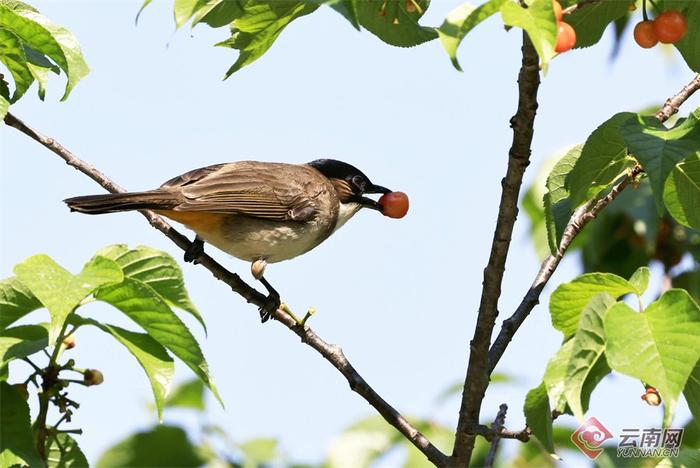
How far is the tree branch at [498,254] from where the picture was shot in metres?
2.71

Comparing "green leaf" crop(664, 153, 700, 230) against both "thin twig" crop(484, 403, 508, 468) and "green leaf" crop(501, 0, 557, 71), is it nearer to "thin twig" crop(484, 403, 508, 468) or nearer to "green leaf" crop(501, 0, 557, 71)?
"green leaf" crop(501, 0, 557, 71)

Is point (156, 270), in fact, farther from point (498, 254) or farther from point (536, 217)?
point (536, 217)

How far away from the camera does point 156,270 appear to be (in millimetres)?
3037

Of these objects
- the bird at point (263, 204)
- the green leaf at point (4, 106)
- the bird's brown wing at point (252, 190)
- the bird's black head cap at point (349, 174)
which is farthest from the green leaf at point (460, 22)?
the bird's black head cap at point (349, 174)

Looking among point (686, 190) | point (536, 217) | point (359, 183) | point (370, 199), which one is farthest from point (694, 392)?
point (359, 183)

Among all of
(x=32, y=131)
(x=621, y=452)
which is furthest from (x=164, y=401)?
(x=621, y=452)

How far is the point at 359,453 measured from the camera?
2.92 metres

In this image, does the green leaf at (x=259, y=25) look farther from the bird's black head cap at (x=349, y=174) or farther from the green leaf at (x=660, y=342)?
the bird's black head cap at (x=349, y=174)

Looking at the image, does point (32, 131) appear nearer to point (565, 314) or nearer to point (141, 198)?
point (141, 198)

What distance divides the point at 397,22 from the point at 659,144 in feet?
3.29

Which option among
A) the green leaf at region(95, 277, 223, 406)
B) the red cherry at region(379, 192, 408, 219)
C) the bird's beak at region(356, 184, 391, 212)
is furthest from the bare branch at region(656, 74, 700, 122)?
the bird's beak at region(356, 184, 391, 212)

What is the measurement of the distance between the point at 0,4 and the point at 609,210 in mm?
3327

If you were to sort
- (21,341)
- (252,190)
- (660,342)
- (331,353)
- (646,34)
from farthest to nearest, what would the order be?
A: 1. (252,190)
2. (331,353)
3. (21,341)
4. (646,34)
5. (660,342)

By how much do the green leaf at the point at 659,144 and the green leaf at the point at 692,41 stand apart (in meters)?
0.47
